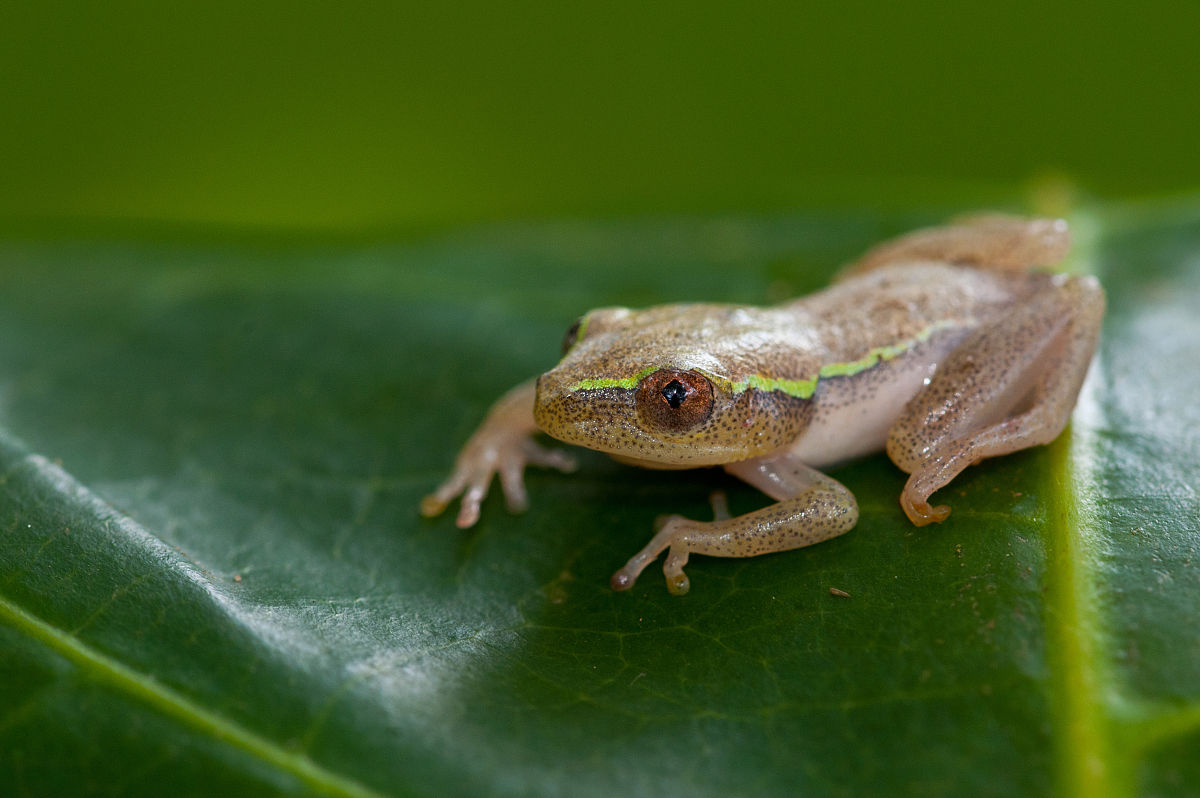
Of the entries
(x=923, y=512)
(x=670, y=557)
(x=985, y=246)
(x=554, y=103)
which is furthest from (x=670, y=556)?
(x=554, y=103)

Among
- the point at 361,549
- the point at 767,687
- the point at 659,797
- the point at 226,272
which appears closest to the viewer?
the point at 659,797

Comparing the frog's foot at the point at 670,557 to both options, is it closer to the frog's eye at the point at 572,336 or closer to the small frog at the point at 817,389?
the small frog at the point at 817,389

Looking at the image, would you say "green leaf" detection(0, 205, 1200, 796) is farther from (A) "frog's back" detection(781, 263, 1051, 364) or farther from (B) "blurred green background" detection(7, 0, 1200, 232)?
(B) "blurred green background" detection(7, 0, 1200, 232)

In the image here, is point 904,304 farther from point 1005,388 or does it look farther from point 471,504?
point 471,504

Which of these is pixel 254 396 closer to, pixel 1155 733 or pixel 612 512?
pixel 612 512

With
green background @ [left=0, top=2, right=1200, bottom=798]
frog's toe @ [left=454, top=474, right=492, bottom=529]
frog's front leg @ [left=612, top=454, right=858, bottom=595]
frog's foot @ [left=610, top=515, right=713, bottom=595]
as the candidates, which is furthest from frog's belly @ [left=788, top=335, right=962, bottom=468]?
frog's toe @ [left=454, top=474, right=492, bottom=529]

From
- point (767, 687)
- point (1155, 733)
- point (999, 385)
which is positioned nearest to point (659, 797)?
point (767, 687)
